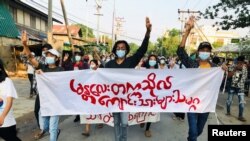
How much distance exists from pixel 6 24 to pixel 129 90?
16.9m

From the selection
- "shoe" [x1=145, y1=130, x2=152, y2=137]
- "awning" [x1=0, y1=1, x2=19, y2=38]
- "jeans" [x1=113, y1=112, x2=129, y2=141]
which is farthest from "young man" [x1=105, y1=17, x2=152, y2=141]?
"awning" [x1=0, y1=1, x2=19, y2=38]

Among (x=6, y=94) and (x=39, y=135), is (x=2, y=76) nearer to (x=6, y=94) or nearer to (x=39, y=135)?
(x=6, y=94)

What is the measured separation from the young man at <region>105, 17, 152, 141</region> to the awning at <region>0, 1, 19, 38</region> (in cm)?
1585

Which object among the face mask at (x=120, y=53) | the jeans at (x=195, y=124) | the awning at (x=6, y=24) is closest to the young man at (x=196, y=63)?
the jeans at (x=195, y=124)

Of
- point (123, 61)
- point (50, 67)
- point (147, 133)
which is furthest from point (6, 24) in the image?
point (123, 61)

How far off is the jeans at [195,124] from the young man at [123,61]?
1053 millimetres

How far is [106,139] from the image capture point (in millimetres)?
6254

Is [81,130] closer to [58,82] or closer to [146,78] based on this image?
[58,82]

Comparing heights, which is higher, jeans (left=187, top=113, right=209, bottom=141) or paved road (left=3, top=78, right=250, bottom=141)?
jeans (left=187, top=113, right=209, bottom=141)

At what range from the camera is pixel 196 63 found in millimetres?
5453

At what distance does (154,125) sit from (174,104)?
234 cm

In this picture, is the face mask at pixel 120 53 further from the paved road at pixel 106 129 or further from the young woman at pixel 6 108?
the paved road at pixel 106 129

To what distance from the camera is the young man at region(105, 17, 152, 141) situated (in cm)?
504

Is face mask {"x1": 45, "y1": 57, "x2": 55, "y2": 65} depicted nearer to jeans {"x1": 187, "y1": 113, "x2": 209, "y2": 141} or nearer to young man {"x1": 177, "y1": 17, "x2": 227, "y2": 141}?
young man {"x1": 177, "y1": 17, "x2": 227, "y2": 141}
